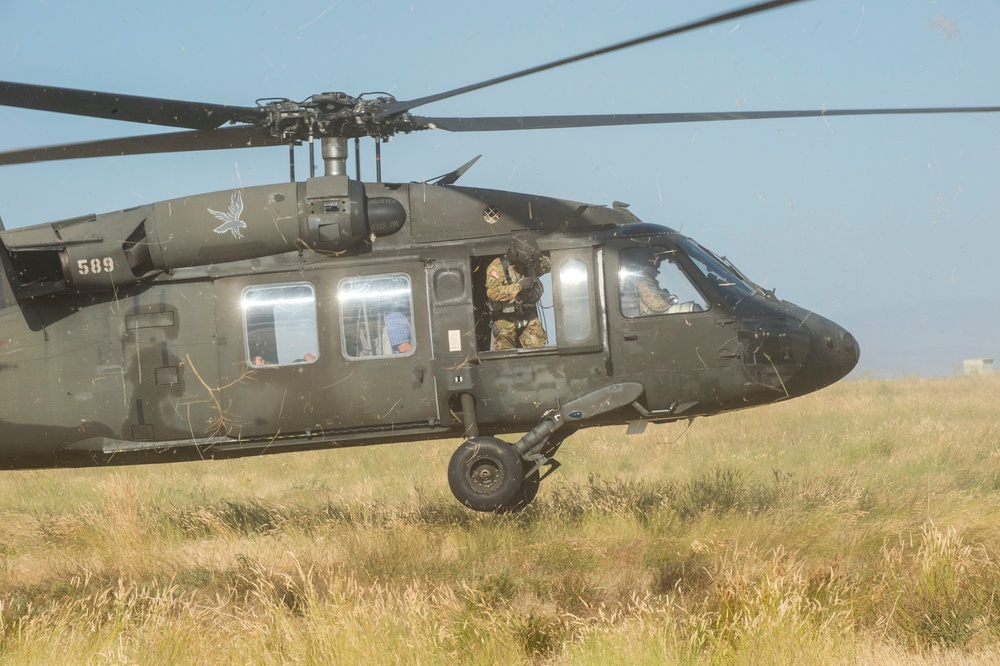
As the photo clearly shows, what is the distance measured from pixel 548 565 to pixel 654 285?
2667 mm

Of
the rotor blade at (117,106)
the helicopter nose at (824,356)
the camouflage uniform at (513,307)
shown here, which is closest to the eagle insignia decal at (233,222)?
the rotor blade at (117,106)

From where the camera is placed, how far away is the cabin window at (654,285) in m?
8.70

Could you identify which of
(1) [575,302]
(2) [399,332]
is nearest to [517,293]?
(1) [575,302]

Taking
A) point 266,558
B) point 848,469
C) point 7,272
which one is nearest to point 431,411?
point 266,558

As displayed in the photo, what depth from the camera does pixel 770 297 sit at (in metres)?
8.95

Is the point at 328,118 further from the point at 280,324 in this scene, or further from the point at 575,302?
the point at 575,302

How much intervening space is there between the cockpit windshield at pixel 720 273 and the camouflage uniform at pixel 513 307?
1.33 m

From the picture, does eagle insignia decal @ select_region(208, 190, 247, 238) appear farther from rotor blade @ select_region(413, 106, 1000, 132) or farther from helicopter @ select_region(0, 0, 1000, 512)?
rotor blade @ select_region(413, 106, 1000, 132)

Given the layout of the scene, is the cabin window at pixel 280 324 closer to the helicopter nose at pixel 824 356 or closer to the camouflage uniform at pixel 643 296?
the camouflage uniform at pixel 643 296

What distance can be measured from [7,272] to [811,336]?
718 cm

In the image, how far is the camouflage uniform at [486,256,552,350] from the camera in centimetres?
877

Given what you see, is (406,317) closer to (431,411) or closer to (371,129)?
(431,411)

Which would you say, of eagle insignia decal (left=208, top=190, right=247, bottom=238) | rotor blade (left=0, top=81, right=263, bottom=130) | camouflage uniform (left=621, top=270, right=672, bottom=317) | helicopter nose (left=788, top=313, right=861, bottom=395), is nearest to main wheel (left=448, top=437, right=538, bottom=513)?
camouflage uniform (left=621, top=270, right=672, bottom=317)

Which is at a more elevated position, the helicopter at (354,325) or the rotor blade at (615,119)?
the rotor blade at (615,119)
